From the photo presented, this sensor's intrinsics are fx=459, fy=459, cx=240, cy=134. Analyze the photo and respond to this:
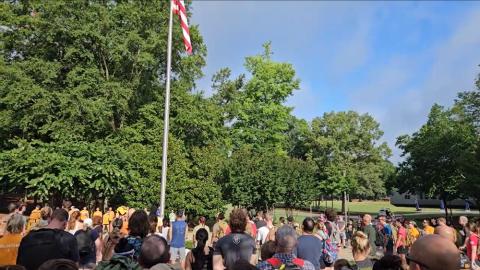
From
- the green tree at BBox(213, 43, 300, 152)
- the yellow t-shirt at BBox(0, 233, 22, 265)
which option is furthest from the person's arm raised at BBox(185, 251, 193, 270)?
→ the green tree at BBox(213, 43, 300, 152)

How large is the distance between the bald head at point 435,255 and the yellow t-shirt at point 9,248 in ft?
16.0

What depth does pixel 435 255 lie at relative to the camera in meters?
2.71

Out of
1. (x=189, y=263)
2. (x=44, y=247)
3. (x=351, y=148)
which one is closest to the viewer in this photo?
(x=44, y=247)

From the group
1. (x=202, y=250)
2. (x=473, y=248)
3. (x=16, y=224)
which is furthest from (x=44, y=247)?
(x=473, y=248)

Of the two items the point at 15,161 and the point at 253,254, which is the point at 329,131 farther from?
the point at 253,254

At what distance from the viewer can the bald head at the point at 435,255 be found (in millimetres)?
2705

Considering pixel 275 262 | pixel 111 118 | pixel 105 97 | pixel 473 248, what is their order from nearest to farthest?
1. pixel 275 262
2. pixel 473 248
3. pixel 105 97
4. pixel 111 118

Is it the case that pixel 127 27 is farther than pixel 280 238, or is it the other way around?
pixel 127 27

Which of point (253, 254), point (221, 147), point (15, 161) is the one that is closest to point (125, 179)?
point (15, 161)

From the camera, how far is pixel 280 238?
4.99m

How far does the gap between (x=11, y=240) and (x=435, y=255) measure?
17.0 feet

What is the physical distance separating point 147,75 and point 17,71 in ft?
27.9

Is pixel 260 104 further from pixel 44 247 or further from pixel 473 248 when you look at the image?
pixel 44 247

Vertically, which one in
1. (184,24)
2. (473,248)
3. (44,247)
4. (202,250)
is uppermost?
(184,24)
